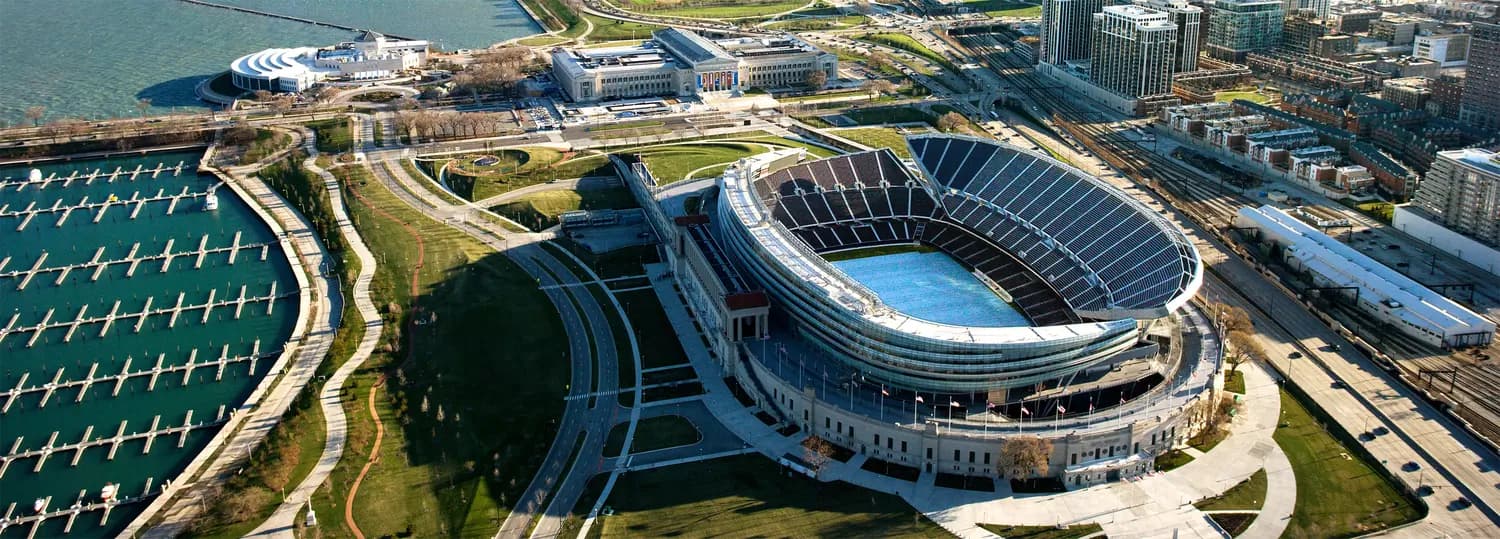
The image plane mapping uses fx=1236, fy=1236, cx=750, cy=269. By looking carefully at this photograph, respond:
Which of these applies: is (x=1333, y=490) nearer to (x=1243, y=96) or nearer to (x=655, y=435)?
(x=655, y=435)

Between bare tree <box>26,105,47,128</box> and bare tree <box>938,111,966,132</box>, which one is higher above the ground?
bare tree <box>26,105,47,128</box>

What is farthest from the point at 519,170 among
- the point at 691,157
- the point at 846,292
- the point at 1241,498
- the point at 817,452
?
the point at 1241,498

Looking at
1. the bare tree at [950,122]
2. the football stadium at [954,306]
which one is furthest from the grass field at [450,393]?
the bare tree at [950,122]

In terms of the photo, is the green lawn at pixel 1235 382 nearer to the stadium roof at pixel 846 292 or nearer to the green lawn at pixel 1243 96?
the stadium roof at pixel 846 292

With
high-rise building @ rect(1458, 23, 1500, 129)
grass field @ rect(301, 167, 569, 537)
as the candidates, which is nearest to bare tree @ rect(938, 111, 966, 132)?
high-rise building @ rect(1458, 23, 1500, 129)

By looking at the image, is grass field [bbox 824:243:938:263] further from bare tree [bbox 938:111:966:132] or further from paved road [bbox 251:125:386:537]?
bare tree [bbox 938:111:966:132]
